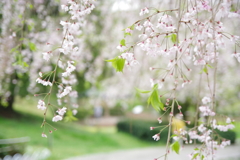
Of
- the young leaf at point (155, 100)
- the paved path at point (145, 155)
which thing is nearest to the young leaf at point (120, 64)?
the young leaf at point (155, 100)

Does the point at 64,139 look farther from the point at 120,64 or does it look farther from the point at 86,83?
the point at 120,64

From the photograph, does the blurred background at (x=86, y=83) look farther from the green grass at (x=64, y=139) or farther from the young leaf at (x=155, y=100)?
the young leaf at (x=155, y=100)

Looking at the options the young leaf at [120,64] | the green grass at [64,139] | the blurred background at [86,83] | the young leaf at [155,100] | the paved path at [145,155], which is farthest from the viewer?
the green grass at [64,139]

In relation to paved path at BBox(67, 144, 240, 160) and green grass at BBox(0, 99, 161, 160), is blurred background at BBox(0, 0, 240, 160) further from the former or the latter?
paved path at BBox(67, 144, 240, 160)

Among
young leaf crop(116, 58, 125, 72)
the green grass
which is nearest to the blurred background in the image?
the green grass

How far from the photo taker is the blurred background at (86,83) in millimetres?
4273

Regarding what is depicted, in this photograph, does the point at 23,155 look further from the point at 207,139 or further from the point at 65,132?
the point at 207,139

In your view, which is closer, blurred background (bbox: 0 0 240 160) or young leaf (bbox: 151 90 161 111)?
young leaf (bbox: 151 90 161 111)

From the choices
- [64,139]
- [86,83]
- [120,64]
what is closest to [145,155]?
[64,139]

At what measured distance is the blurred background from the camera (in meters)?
4.27

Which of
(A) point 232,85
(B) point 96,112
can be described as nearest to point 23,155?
(A) point 232,85

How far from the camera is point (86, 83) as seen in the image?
12.6ft

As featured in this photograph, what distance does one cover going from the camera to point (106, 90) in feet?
24.2

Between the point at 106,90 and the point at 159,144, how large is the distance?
8.03ft
